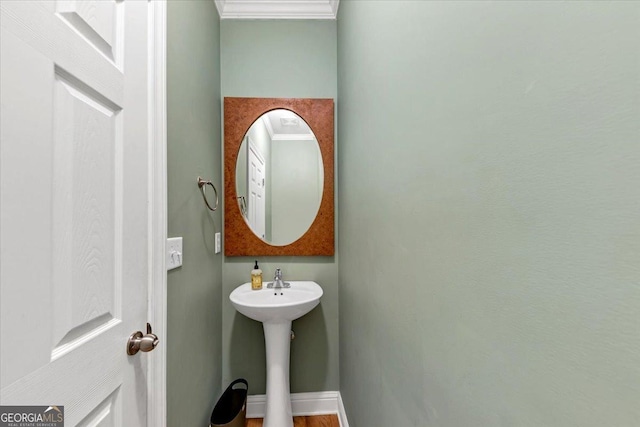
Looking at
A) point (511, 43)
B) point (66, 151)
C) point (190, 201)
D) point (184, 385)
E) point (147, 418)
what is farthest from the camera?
point (190, 201)

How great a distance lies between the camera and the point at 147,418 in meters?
0.89

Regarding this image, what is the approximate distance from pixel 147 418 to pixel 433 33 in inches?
51.5

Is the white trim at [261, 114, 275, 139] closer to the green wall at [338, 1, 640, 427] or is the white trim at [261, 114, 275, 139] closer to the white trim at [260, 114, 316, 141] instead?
the white trim at [260, 114, 316, 141]

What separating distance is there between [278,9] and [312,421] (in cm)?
255

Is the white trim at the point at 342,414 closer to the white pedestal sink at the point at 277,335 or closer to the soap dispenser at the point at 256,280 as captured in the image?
the white pedestal sink at the point at 277,335

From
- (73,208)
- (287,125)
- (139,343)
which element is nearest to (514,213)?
(73,208)

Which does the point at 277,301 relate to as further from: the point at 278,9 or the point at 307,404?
the point at 278,9

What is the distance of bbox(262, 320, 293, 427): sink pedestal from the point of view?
151cm

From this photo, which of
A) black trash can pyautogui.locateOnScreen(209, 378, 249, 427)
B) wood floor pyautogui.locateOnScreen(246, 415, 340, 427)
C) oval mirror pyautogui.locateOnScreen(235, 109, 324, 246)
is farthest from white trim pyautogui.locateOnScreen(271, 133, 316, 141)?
wood floor pyautogui.locateOnScreen(246, 415, 340, 427)

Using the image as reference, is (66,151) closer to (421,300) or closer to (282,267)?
(421,300)

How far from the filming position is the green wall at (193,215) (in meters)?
1.09

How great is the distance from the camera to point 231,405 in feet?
5.33

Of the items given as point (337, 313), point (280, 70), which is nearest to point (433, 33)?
point (280, 70)

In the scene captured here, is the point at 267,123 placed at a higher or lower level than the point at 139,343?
higher
